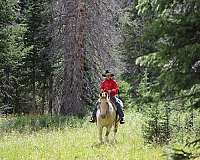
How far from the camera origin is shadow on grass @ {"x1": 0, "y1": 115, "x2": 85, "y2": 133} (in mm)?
22203

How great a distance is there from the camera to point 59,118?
2455 centimetres

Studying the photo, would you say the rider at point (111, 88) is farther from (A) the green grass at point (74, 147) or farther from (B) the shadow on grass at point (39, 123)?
(B) the shadow on grass at point (39, 123)

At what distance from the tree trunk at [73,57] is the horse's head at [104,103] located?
1018 cm

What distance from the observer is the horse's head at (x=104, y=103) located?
15727 mm

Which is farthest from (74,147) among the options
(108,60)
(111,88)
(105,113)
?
(108,60)

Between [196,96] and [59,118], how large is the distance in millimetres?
19005

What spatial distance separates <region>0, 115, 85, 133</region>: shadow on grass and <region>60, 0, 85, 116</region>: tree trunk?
1.44 m

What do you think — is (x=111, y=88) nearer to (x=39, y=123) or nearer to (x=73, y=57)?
(x=39, y=123)

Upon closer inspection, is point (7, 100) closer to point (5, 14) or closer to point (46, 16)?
point (46, 16)

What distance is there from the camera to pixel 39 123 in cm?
2381

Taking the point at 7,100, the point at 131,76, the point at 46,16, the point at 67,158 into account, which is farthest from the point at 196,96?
the point at 131,76

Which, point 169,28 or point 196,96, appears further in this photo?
point 196,96

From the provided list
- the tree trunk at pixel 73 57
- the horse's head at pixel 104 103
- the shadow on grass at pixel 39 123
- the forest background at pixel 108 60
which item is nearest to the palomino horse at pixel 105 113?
the horse's head at pixel 104 103

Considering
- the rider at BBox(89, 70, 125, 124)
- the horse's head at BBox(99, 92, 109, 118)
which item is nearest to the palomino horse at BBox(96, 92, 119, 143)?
the horse's head at BBox(99, 92, 109, 118)
